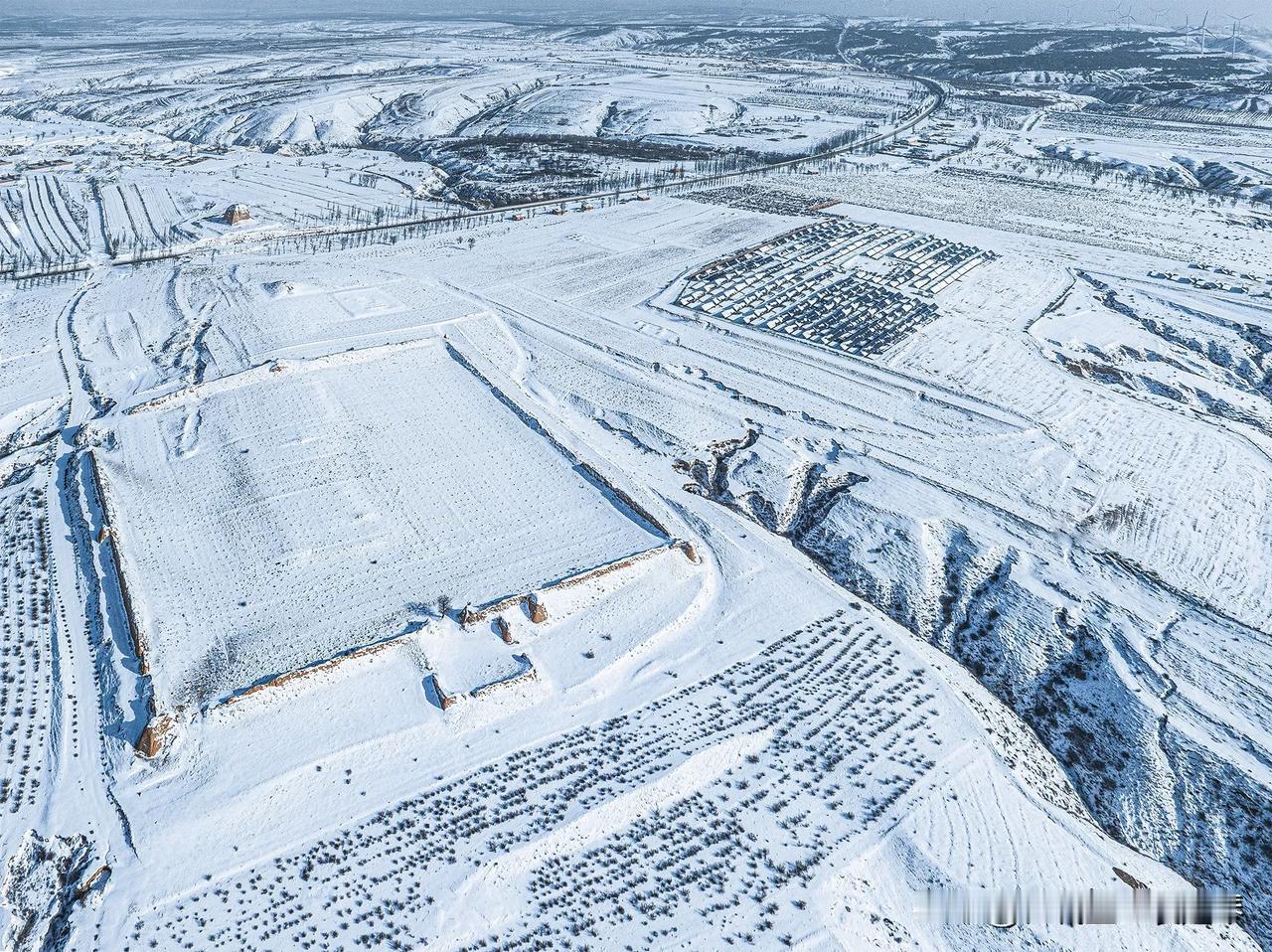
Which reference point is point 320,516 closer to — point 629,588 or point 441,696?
point 441,696

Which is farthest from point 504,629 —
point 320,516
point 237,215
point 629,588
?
point 237,215

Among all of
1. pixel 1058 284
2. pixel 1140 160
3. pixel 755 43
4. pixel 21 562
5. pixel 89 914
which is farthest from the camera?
pixel 755 43

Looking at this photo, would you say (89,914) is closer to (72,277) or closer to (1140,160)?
(72,277)

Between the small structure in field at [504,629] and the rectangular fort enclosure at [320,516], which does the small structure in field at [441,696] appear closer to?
the small structure in field at [504,629]

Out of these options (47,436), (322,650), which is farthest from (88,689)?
(47,436)

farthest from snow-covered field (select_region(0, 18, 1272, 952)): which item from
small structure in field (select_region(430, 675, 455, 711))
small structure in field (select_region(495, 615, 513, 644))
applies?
small structure in field (select_region(430, 675, 455, 711))

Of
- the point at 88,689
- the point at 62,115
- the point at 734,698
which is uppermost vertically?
the point at 62,115
